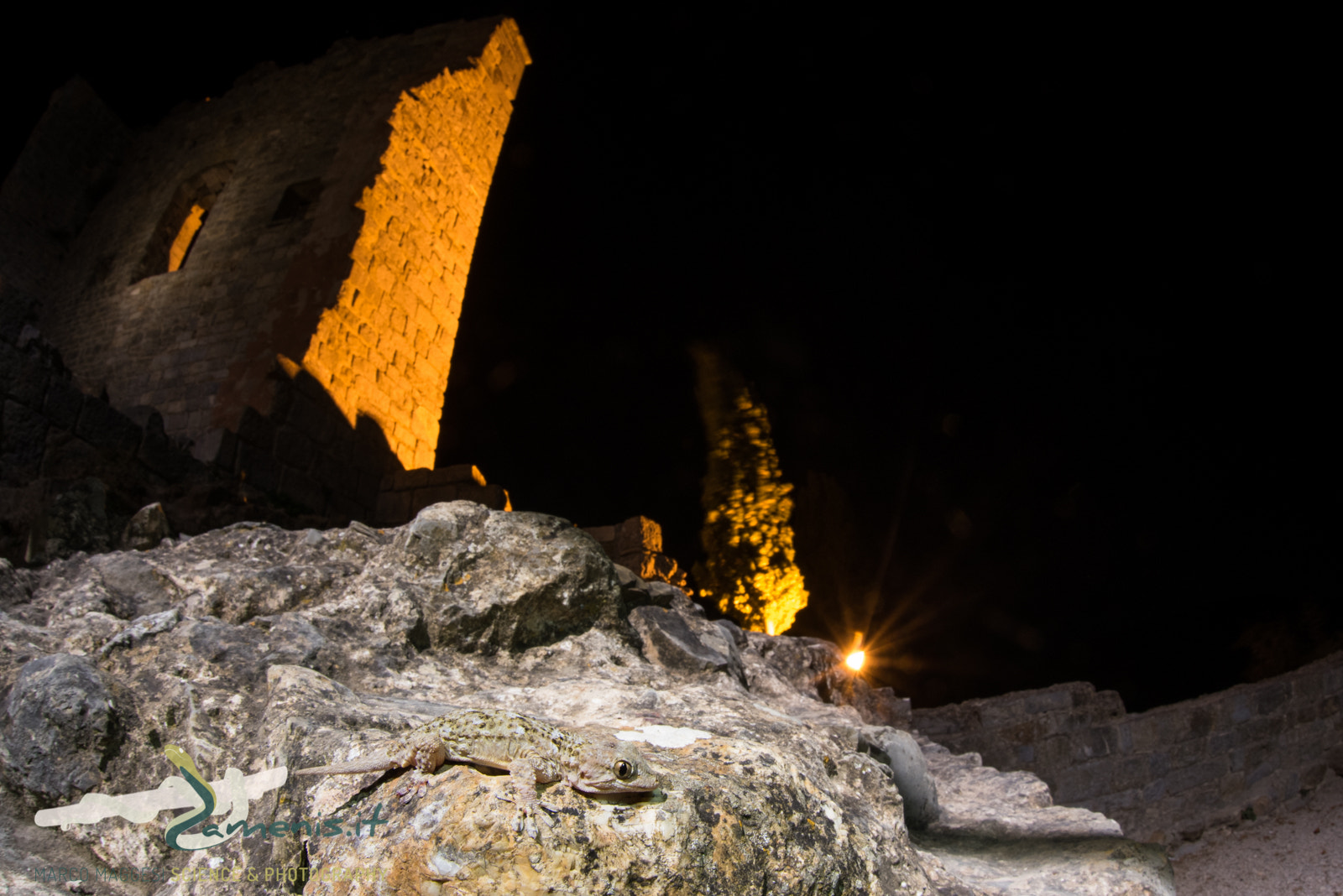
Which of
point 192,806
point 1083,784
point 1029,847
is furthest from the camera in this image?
point 1083,784

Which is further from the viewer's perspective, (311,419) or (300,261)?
(300,261)

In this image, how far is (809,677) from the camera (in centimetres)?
315

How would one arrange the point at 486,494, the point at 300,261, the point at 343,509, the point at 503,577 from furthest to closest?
the point at 300,261, the point at 343,509, the point at 486,494, the point at 503,577

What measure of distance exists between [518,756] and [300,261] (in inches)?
249

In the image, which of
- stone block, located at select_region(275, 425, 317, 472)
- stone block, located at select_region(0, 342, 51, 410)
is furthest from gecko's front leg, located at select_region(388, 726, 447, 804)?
stone block, located at select_region(275, 425, 317, 472)

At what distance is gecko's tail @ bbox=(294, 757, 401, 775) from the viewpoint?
117 centimetres

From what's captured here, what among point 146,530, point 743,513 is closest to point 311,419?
point 146,530

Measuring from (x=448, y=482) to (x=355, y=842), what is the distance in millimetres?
4607

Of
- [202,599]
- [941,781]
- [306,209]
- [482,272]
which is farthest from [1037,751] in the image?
[482,272]

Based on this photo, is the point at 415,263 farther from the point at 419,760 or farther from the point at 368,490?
the point at 419,760

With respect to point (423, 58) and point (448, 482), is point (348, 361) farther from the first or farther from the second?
point (423, 58)

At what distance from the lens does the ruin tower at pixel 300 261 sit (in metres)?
5.77

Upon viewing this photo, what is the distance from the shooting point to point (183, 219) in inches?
344

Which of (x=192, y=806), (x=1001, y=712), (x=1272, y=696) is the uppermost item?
(x=1272, y=696)
